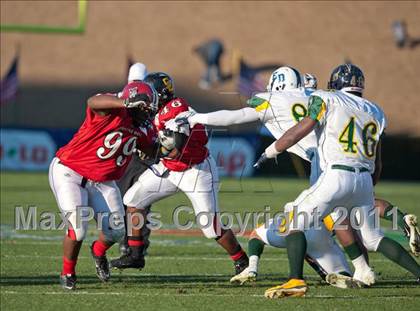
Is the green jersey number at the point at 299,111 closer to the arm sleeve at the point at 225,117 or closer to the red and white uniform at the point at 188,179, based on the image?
the arm sleeve at the point at 225,117

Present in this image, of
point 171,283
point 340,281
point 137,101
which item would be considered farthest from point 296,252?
point 137,101

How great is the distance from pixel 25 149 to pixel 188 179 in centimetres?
1460

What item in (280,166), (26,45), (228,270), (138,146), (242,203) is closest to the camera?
(138,146)

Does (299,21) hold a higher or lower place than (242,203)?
higher

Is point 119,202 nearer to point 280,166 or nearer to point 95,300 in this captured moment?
point 95,300

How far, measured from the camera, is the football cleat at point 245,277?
7855mm

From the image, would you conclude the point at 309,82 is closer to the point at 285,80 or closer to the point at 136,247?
the point at 285,80

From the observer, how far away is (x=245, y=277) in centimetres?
786

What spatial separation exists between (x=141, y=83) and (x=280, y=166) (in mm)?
16210

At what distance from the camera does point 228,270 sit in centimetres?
893

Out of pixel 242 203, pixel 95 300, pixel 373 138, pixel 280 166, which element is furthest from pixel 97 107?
pixel 280 166

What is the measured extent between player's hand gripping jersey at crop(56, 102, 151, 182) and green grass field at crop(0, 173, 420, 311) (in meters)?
0.94

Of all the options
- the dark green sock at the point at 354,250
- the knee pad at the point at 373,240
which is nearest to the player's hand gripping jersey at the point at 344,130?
the knee pad at the point at 373,240

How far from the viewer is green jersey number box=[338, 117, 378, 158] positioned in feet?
23.1
